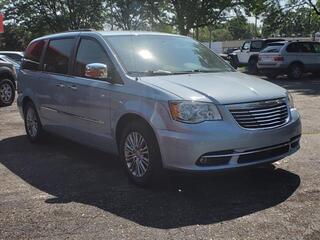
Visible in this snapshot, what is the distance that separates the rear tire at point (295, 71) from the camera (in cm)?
2345

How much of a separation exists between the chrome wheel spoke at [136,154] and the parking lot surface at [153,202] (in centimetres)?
21

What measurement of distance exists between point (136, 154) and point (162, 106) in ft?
2.44

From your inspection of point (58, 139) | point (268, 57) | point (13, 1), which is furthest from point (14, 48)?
point (58, 139)

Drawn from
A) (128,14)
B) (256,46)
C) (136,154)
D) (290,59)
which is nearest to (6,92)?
(136,154)

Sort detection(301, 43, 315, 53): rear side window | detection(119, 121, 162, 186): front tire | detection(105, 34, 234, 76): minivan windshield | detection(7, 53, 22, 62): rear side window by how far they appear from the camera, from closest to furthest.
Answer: detection(119, 121, 162, 186): front tire < detection(105, 34, 234, 76): minivan windshield < detection(7, 53, 22, 62): rear side window < detection(301, 43, 315, 53): rear side window

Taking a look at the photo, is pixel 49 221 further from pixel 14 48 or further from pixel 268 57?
pixel 14 48

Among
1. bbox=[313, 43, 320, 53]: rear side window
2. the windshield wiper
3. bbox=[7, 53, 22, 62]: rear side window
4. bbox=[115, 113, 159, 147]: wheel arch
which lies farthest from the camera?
bbox=[313, 43, 320, 53]: rear side window

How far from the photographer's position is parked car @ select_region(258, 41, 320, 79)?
23219 millimetres

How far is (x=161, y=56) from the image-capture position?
262 inches

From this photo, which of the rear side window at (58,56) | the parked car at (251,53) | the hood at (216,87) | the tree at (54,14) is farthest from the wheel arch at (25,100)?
the tree at (54,14)

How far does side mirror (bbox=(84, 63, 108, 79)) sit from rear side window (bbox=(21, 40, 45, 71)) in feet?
8.14

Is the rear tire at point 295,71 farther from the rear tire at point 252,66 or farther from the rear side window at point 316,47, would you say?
the rear tire at point 252,66

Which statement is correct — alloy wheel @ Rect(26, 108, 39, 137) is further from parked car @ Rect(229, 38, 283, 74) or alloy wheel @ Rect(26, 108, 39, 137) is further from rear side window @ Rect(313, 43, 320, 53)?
parked car @ Rect(229, 38, 283, 74)

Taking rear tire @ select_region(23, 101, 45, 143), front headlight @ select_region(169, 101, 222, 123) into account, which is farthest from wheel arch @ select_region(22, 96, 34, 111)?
front headlight @ select_region(169, 101, 222, 123)
